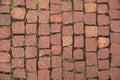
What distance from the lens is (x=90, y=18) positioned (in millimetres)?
3068

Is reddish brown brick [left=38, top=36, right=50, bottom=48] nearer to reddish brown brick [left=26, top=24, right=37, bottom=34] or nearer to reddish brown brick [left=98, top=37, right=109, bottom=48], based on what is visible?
reddish brown brick [left=26, top=24, right=37, bottom=34]

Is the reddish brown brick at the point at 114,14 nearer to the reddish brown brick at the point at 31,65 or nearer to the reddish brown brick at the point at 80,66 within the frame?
the reddish brown brick at the point at 80,66

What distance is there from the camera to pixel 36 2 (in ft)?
9.88

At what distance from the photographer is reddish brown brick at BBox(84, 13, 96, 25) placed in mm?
3062

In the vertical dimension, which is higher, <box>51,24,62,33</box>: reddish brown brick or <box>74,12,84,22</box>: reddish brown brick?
<box>74,12,84,22</box>: reddish brown brick

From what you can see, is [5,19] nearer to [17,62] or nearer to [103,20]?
[17,62]

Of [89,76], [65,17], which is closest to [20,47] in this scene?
[65,17]

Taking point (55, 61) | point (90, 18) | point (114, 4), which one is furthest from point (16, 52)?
point (114, 4)

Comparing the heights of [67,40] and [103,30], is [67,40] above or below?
below

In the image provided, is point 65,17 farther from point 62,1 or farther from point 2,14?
point 2,14

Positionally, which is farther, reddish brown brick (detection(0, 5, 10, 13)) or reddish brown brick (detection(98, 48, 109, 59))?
reddish brown brick (detection(98, 48, 109, 59))

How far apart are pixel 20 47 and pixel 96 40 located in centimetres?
84

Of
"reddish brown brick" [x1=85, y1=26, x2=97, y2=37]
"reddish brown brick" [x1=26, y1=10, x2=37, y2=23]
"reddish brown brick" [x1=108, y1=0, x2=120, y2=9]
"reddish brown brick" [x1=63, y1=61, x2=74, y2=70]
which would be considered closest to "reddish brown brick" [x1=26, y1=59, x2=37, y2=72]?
"reddish brown brick" [x1=63, y1=61, x2=74, y2=70]

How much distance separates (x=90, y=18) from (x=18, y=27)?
2.60ft
